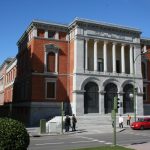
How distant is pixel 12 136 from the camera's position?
11.6m

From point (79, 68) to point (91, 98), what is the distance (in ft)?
16.5

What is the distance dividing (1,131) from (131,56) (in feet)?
132

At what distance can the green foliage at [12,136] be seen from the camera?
1150cm

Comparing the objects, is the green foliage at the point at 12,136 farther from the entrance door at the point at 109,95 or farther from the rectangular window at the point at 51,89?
the entrance door at the point at 109,95

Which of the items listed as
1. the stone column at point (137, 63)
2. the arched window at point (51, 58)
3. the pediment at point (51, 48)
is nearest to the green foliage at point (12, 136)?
the arched window at point (51, 58)

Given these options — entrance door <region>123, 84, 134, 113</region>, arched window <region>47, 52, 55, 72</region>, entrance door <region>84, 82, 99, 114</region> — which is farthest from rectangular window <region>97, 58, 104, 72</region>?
arched window <region>47, 52, 55, 72</region>

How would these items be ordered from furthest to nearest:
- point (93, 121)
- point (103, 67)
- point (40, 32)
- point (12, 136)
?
point (103, 67) → point (40, 32) → point (93, 121) → point (12, 136)

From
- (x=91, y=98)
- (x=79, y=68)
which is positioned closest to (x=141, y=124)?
(x=91, y=98)

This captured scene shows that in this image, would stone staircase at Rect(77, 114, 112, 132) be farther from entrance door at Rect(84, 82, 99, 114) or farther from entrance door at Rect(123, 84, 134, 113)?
entrance door at Rect(123, 84, 134, 113)

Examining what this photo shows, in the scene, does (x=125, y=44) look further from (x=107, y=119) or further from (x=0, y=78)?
(x=0, y=78)

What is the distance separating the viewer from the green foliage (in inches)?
453

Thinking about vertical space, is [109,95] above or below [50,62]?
below

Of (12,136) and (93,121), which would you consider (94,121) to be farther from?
(12,136)

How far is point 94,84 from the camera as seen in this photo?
46.1m
